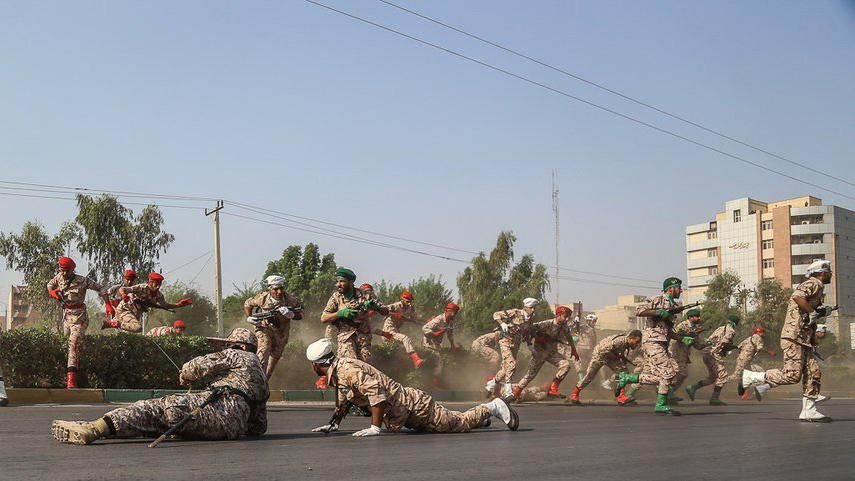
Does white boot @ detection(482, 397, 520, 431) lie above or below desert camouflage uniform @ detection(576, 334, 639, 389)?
below

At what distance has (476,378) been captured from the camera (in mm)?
22078

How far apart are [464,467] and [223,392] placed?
265cm

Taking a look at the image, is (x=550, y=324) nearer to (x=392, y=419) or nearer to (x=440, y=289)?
(x=392, y=419)

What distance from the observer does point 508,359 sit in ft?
58.8

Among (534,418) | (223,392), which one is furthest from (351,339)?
(223,392)

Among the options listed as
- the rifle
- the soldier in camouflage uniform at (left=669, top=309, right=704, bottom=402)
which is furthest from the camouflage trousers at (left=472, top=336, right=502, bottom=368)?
the rifle

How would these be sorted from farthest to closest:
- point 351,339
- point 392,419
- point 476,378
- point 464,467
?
point 476,378
point 351,339
point 392,419
point 464,467

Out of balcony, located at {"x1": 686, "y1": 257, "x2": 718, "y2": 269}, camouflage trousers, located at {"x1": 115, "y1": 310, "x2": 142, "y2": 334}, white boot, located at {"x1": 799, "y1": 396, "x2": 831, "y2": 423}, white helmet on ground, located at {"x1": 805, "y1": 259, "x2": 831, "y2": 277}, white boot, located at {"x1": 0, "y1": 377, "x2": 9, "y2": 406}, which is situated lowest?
white boot, located at {"x1": 799, "y1": 396, "x2": 831, "y2": 423}

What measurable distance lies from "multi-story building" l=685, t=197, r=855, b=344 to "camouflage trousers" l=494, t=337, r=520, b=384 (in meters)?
102

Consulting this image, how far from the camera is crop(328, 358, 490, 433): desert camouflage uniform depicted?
29.9 ft

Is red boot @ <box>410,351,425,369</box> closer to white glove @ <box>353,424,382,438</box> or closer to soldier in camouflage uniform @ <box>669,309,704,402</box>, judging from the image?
soldier in camouflage uniform @ <box>669,309,704,402</box>

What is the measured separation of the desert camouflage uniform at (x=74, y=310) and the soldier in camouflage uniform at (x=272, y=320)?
3.13 meters

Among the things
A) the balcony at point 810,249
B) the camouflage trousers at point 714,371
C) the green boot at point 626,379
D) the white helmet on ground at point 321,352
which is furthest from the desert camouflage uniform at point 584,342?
the balcony at point 810,249

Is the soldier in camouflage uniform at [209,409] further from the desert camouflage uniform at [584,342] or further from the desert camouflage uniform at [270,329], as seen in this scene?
the desert camouflage uniform at [584,342]
